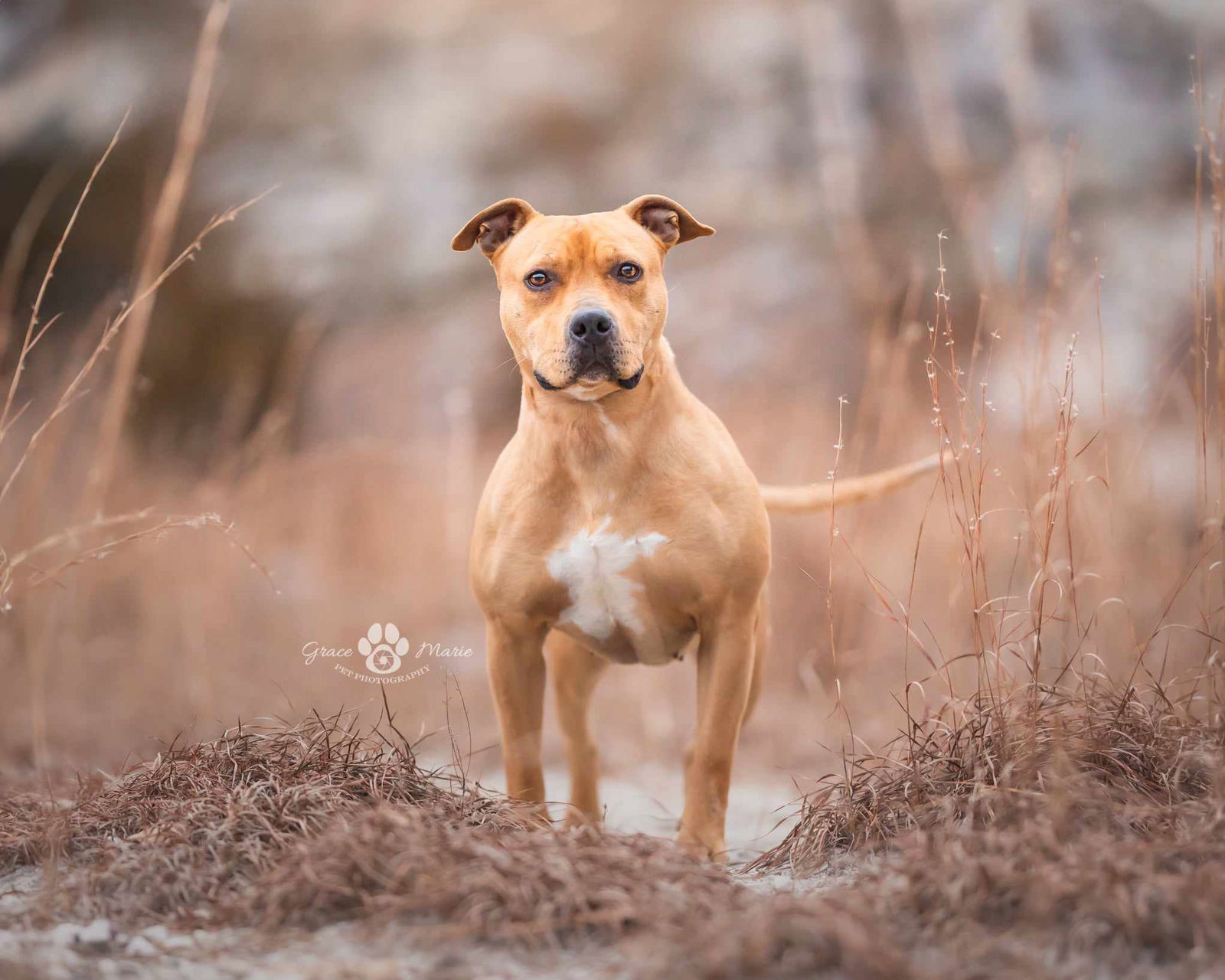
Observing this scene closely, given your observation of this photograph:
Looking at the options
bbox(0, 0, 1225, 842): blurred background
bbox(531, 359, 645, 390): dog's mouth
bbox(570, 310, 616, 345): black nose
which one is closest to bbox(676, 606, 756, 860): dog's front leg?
bbox(531, 359, 645, 390): dog's mouth

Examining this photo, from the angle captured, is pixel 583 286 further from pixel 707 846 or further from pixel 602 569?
pixel 707 846

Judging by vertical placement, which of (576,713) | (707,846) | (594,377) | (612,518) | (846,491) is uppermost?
(594,377)

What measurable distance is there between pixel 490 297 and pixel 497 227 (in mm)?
6100

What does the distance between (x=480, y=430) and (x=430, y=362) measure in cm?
84

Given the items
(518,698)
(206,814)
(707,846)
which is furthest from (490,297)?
(206,814)

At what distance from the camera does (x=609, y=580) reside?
316cm

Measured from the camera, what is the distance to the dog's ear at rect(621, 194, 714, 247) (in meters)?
3.55

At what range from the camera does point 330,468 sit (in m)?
8.63

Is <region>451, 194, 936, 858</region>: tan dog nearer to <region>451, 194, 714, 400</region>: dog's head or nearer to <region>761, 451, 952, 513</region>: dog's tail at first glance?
<region>451, 194, 714, 400</region>: dog's head

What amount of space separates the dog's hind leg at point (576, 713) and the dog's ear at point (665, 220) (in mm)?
1513

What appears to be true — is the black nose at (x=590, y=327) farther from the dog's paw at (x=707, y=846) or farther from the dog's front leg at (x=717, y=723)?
the dog's paw at (x=707, y=846)

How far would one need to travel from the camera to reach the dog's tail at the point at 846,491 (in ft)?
12.2

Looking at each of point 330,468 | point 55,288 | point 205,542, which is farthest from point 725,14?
point 205,542

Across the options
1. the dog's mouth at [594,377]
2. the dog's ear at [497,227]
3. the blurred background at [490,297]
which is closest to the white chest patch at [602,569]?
the dog's mouth at [594,377]
